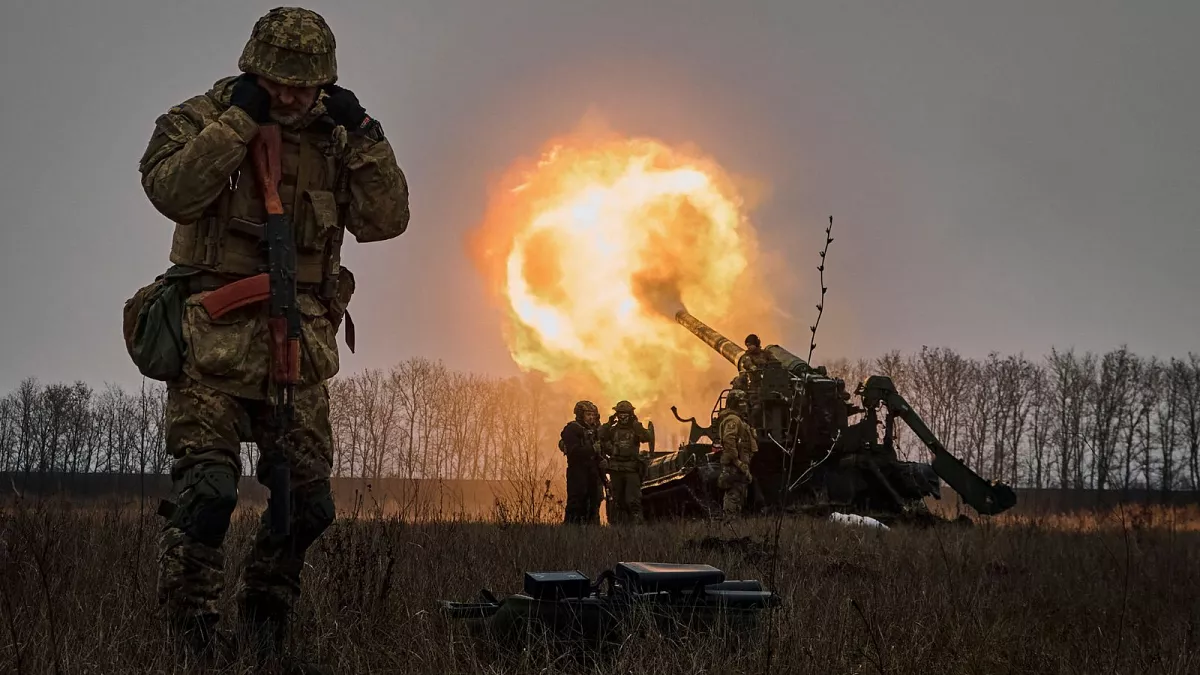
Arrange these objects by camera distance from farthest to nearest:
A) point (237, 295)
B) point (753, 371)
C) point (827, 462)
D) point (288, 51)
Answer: point (753, 371)
point (827, 462)
point (288, 51)
point (237, 295)

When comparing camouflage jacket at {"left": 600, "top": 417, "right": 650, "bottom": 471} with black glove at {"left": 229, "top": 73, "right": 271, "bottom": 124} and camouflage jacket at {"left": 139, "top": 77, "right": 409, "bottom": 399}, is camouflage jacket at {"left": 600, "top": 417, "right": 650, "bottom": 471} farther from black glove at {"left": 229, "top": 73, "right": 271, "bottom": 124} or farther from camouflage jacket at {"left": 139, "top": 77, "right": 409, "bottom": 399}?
black glove at {"left": 229, "top": 73, "right": 271, "bottom": 124}

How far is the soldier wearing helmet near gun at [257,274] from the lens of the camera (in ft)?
11.9

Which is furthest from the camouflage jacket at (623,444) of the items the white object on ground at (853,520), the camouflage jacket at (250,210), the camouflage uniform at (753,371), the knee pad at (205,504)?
the knee pad at (205,504)

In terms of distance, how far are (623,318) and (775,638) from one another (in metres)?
18.4

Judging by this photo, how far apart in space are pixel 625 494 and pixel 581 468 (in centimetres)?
165

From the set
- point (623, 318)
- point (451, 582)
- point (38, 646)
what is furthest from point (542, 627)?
point (623, 318)

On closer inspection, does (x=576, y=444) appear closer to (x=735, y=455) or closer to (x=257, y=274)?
(x=735, y=455)

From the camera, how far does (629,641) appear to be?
3484mm

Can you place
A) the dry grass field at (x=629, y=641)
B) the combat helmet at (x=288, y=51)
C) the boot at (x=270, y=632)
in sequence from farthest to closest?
the combat helmet at (x=288, y=51) < the dry grass field at (x=629, y=641) < the boot at (x=270, y=632)

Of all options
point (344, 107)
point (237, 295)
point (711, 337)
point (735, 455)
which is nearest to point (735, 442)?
point (735, 455)

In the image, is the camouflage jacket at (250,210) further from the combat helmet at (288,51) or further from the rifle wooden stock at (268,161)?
the combat helmet at (288,51)

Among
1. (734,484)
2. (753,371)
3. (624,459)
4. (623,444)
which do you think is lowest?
(734,484)

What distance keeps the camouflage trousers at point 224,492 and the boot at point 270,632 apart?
0.01 metres

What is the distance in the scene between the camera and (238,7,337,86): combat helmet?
3.80 m
